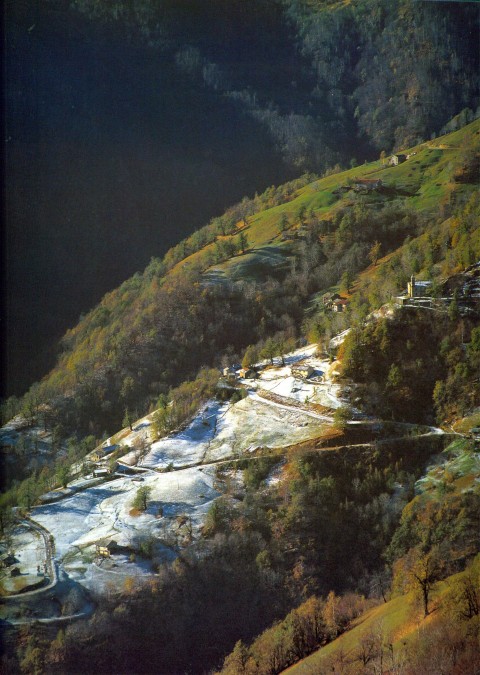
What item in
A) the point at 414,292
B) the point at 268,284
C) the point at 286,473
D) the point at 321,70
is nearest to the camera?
the point at 286,473

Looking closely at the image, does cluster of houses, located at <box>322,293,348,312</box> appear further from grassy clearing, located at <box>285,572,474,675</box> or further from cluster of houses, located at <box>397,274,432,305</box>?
grassy clearing, located at <box>285,572,474,675</box>

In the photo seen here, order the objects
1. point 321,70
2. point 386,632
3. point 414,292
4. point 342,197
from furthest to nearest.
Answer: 1. point 321,70
2. point 342,197
3. point 414,292
4. point 386,632

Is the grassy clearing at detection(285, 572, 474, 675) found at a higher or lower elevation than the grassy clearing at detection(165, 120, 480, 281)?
lower

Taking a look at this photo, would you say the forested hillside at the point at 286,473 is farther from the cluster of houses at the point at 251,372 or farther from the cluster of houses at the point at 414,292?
the cluster of houses at the point at 251,372

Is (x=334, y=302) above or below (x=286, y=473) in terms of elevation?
above

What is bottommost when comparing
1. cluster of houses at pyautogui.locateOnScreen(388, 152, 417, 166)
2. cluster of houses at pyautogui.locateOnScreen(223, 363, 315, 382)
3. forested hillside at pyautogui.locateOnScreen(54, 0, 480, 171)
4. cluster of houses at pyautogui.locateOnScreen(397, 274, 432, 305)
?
cluster of houses at pyautogui.locateOnScreen(223, 363, 315, 382)

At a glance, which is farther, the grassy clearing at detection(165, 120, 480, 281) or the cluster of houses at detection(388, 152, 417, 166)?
the cluster of houses at detection(388, 152, 417, 166)

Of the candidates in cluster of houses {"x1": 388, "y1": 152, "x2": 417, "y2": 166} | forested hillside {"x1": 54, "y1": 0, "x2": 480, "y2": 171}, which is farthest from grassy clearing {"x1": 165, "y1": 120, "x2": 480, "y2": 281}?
forested hillside {"x1": 54, "y1": 0, "x2": 480, "y2": 171}

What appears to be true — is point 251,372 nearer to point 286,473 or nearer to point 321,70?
point 286,473

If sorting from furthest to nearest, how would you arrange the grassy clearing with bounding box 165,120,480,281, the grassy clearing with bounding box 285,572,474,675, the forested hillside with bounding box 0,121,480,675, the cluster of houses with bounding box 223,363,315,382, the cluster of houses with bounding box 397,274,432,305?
the grassy clearing with bounding box 165,120,480,281
the cluster of houses with bounding box 397,274,432,305
the cluster of houses with bounding box 223,363,315,382
the forested hillside with bounding box 0,121,480,675
the grassy clearing with bounding box 285,572,474,675

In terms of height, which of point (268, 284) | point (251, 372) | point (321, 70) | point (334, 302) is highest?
point (321, 70)

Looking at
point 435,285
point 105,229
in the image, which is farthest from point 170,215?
point 435,285

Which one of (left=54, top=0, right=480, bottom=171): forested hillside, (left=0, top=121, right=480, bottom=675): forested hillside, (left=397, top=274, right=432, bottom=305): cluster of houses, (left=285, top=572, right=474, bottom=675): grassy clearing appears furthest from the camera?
(left=54, top=0, right=480, bottom=171): forested hillside

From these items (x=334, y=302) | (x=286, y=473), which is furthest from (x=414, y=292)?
(x=286, y=473)
